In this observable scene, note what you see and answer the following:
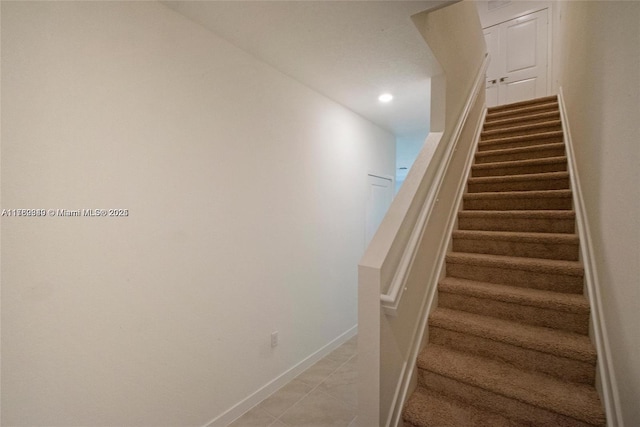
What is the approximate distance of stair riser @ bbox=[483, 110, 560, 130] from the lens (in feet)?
9.91

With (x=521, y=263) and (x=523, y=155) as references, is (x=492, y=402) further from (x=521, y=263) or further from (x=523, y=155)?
(x=523, y=155)

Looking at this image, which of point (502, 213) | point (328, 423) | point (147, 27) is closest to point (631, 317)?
point (502, 213)

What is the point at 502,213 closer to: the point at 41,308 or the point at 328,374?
the point at 328,374

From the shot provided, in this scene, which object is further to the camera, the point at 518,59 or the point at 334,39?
the point at 518,59

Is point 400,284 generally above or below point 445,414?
above

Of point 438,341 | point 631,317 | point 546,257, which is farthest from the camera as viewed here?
point 546,257

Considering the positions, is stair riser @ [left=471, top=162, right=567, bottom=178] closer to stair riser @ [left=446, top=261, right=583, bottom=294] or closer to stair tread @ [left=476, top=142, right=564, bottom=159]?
stair tread @ [left=476, top=142, right=564, bottom=159]

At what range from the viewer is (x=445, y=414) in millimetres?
1372

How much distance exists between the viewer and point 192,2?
149 cm

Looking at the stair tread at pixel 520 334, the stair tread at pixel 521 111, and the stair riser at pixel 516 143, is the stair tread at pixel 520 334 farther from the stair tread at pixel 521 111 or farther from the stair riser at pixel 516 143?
the stair tread at pixel 521 111

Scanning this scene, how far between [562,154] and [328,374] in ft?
9.79

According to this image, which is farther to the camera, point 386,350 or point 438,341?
point 438,341

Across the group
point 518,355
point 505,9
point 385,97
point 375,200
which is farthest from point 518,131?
point 505,9

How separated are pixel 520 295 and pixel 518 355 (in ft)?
1.12
